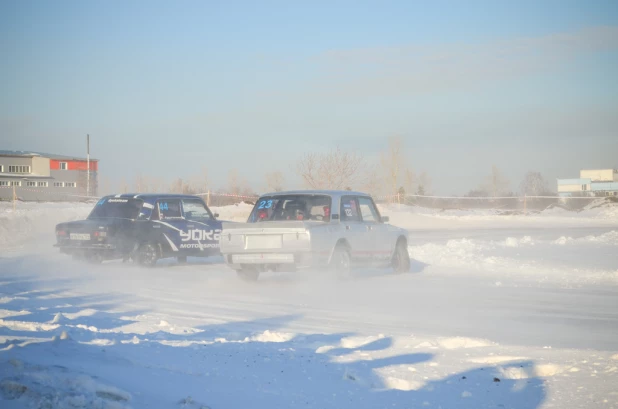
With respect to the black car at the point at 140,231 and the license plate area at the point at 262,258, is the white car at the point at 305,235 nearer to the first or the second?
the license plate area at the point at 262,258

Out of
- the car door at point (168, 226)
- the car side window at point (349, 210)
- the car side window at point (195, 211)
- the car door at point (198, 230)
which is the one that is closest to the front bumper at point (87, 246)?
the car door at point (168, 226)

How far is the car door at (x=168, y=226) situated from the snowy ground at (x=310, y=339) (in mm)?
1222

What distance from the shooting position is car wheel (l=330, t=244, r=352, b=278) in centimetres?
1327

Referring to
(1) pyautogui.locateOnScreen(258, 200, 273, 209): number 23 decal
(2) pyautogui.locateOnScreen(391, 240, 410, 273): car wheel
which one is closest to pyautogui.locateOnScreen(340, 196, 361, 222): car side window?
(1) pyautogui.locateOnScreen(258, 200, 273, 209): number 23 decal

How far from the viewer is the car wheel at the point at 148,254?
16750mm

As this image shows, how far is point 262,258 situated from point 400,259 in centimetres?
410

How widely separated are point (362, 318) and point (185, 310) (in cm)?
256

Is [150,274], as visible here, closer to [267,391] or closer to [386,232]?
[386,232]

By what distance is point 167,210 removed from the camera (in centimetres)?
1727

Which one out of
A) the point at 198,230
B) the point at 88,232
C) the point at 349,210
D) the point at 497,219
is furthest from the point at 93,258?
the point at 497,219

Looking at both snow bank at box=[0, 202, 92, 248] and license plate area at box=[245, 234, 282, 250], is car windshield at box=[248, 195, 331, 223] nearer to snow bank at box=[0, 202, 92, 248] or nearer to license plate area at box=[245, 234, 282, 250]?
license plate area at box=[245, 234, 282, 250]

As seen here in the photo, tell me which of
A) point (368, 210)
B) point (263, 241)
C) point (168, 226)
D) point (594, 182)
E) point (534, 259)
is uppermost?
point (594, 182)

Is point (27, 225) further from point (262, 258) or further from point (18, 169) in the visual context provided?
point (18, 169)

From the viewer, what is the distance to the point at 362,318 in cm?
920
